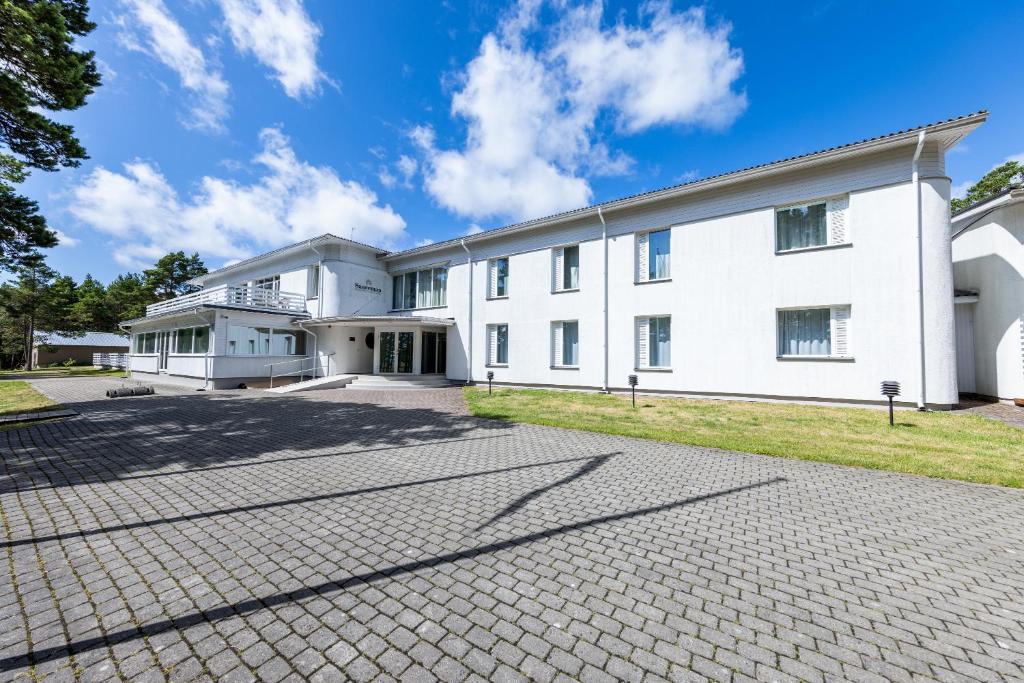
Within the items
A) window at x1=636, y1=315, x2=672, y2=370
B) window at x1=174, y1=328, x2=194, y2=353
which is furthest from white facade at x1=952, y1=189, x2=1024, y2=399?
window at x1=174, y1=328, x2=194, y2=353

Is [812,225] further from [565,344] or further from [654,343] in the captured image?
[565,344]

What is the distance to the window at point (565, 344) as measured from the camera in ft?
54.7

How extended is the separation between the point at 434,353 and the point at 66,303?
1963 inches

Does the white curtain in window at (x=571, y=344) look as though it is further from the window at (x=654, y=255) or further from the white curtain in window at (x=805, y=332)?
the white curtain in window at (x=805, y=332)

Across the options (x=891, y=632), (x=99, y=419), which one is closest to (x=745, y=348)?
(x=891, y=632)

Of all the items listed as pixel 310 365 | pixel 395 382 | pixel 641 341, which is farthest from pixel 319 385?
pixel 641 341

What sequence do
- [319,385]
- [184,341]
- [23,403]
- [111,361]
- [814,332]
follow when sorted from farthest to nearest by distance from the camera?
1. [111,361]
2. [184,341]
3. [319,385]
4. [23,403]
5. [814,332]

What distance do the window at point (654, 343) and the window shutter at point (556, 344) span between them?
131 inches

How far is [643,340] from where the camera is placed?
15.0m

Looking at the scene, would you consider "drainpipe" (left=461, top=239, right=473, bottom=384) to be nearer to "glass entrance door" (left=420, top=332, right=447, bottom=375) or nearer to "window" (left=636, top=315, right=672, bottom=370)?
"glass entrance door" (left=420, top=332, right=447, bottom=375)

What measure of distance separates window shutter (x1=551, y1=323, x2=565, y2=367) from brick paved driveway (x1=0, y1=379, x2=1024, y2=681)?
10743mm

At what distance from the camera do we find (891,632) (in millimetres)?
2520

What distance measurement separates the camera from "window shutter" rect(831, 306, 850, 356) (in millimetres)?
11492

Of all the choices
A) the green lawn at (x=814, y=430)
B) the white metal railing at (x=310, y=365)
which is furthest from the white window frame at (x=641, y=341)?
the white metal railing at (x=310, y=365)
